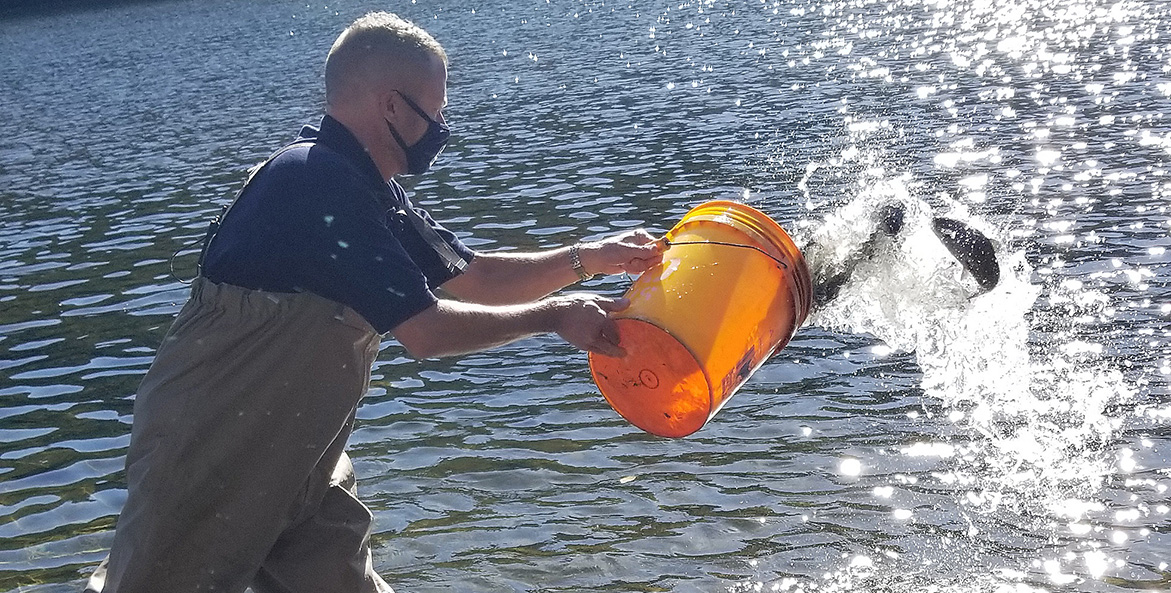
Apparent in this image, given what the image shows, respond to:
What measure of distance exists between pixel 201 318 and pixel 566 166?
36.3 ft

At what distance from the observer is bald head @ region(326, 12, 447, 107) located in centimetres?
418

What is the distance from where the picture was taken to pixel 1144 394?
6922mm

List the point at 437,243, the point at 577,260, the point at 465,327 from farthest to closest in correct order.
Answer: the point at 577,260 < the point at 437,243 < the point at 465,327

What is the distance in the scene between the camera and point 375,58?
4.18 m

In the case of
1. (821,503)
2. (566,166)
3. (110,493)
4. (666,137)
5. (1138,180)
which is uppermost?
(1138,180)

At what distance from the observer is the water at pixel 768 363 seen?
228 inches

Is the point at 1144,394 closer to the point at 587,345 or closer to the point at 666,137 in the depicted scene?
the point at 587,345

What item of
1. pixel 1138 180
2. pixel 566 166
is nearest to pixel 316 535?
pixel 1138 180

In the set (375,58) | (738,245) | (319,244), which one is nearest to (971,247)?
(738,245)

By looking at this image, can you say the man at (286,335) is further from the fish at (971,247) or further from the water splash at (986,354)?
the water splash at (986,354)

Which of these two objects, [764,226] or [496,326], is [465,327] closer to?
[496,326]

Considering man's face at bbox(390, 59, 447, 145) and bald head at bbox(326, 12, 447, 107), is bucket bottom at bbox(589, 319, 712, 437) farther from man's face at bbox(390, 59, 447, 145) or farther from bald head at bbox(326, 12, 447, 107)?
bald head at bbox(326, 12, 447, 107)

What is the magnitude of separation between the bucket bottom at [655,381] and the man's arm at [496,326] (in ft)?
0.89

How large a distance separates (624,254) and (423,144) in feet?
2.98
